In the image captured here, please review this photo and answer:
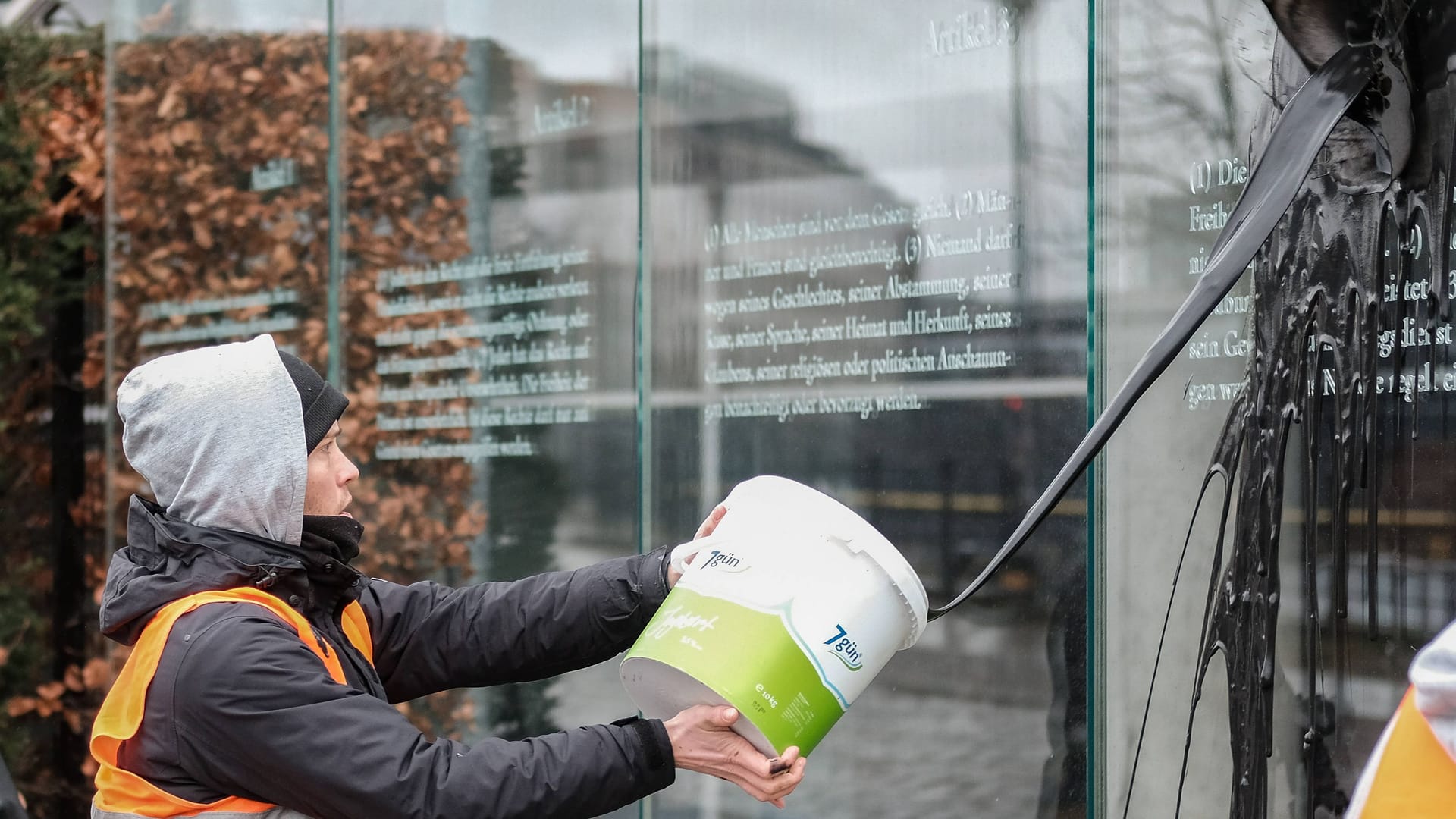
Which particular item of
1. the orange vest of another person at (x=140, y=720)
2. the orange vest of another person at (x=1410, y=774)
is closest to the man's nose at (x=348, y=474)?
the orange vest of another person at (x=140, y=720)

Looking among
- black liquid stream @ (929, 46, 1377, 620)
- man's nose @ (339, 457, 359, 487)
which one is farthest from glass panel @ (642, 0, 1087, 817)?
man's nose @ (339, 457, 359, 487)

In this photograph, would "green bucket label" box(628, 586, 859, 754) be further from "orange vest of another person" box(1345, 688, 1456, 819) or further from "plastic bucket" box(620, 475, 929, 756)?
"orange vest of another person" box(1345, 688, 1456, 819)

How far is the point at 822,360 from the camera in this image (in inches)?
130

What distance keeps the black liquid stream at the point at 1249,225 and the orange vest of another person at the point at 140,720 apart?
91cm

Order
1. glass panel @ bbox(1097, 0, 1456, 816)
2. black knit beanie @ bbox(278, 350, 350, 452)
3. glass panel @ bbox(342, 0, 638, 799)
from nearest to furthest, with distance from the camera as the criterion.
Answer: black knit beanie @ bbox(278, 350, 350, 452), glass panel @ bbox(1097, 0, 1456, 816), glass panel @ bbox(342, 0, 638, 799)

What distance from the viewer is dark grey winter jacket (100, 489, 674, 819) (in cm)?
190

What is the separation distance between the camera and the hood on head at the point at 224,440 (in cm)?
210

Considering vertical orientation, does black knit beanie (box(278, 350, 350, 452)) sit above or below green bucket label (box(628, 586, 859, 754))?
above

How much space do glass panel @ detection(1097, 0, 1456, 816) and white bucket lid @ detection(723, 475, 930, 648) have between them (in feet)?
2.51

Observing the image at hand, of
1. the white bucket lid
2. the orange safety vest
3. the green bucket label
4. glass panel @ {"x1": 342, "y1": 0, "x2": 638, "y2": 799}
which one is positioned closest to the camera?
the orange safety vest

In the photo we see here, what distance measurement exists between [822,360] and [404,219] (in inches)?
64.2

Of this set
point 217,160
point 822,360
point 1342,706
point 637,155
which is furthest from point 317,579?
point 217,160

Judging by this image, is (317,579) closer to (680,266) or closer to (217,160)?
(680,266)

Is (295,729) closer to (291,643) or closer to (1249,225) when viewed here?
(291,643)
